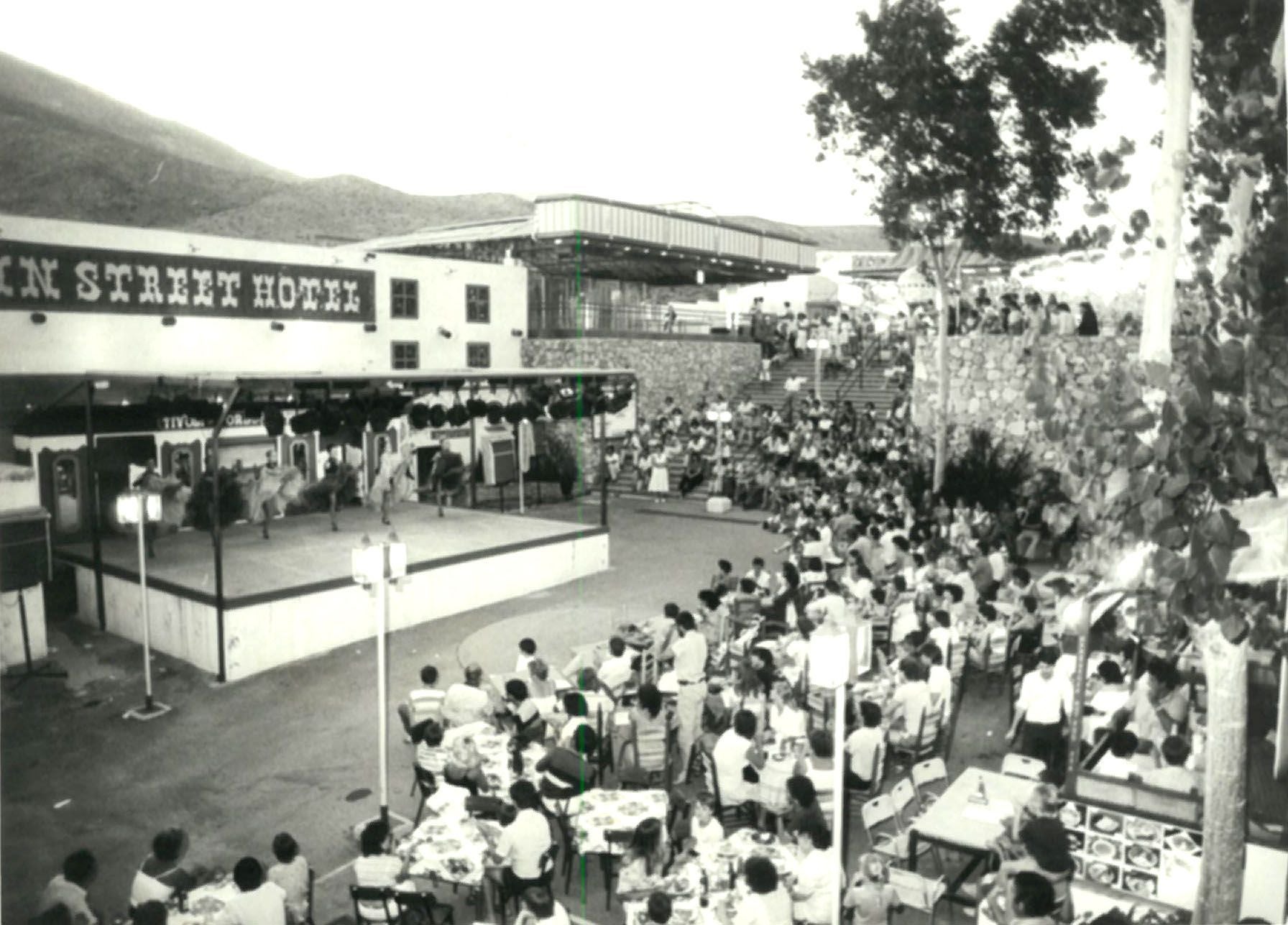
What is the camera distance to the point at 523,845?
6098mm

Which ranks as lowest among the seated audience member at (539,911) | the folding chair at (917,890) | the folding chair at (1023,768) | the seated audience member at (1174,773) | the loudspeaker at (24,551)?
the folding chair at (917,890)

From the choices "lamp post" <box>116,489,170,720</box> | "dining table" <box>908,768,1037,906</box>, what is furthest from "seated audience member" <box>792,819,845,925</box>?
"lamp post" <box>116,489,170,720</box>

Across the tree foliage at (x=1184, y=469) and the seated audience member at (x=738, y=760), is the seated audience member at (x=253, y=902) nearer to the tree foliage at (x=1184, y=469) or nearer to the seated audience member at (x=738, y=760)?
the seated audience member at (x=738, y=760)

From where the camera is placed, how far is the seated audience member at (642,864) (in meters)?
5.84

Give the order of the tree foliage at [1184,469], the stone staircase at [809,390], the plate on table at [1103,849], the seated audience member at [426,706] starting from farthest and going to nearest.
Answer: the stone staircase at [809,390], the seated audience member at [426,706], the plate on table at [1103,849], the tree foliage at [1184,469]

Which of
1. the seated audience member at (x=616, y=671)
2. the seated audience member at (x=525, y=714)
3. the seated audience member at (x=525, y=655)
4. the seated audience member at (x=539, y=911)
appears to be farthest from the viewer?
the seated audience member at (x=616, y=671)

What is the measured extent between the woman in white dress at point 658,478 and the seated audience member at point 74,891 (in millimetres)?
17799

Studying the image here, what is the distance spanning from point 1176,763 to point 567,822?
4098mm

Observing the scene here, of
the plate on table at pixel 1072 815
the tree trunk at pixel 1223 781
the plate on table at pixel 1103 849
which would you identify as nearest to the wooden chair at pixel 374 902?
the plate on table at pixel 1072 815

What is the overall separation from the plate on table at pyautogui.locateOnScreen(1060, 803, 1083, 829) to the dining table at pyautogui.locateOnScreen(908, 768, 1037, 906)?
296 millimetres

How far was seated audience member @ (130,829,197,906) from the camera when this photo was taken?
19.2 feet

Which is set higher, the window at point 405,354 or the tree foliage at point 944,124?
the tree foliage at point 944,124

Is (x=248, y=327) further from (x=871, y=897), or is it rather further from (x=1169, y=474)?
(x=1169, y=474)

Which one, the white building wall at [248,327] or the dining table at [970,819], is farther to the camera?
the white building wall at [248,327]
